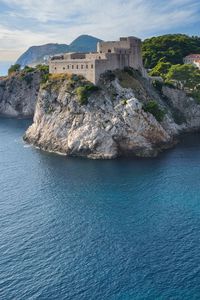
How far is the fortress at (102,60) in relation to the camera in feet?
325

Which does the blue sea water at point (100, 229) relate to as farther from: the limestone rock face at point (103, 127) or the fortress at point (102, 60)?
the fortress at point (102, 60)

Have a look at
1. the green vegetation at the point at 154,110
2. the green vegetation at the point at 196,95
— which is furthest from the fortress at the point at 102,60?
the green vegetation at the point at 196,95

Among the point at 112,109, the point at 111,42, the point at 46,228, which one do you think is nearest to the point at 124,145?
the point at 112,109

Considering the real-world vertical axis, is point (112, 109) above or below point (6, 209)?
above

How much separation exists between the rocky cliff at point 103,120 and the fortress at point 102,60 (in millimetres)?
2426

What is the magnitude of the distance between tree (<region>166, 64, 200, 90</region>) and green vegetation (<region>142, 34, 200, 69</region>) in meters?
18.7

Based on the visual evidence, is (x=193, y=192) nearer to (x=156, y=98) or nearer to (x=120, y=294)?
(x=120, y=294)

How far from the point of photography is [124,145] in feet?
294

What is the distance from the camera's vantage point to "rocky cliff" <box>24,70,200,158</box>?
3504 inches

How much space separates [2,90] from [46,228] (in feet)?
408

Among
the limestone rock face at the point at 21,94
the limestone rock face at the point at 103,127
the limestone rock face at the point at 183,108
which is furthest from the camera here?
the limestone rock face at the point at 21,94

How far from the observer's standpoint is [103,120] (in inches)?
3568

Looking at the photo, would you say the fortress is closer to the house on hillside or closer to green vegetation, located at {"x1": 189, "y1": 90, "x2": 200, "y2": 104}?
green vegetation, located at {"x1": 189, "y1": 90, "x2": 200, "y2": 104}

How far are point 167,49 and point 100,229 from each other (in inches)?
4084
